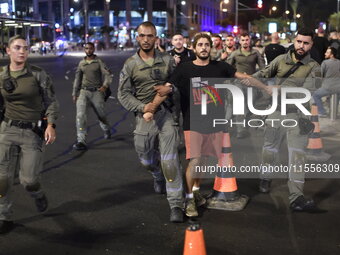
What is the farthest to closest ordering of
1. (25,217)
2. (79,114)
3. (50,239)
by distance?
(79,114), (25,217), (50,239)

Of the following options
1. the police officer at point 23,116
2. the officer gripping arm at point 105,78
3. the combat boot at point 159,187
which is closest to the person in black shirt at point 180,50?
the officer gripping arm at point 105,78

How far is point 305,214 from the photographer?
5.78 metres

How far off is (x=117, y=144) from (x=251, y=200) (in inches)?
163

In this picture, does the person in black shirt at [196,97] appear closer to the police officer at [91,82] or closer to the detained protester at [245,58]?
the police officer at [91,82]

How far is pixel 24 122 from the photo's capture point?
5355mm

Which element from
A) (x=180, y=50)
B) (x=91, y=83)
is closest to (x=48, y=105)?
(x=91, y=83)

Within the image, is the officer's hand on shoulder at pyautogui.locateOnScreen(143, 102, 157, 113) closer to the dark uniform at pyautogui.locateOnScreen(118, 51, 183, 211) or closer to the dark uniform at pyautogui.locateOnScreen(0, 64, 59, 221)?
the dark uniform at pyautogui.locateOnScreen(118, 51, 183, 211)

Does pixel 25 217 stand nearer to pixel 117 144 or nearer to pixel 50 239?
pixel 50 239

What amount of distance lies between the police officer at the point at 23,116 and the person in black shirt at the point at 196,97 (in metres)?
1.41

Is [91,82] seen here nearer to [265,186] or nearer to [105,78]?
[105,78]

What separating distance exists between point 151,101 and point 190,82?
1.70ft

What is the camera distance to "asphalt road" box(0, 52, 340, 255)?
15.9ft

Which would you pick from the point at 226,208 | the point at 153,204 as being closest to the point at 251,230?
the point at 226,208

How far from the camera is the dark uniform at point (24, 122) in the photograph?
17.3 ft
